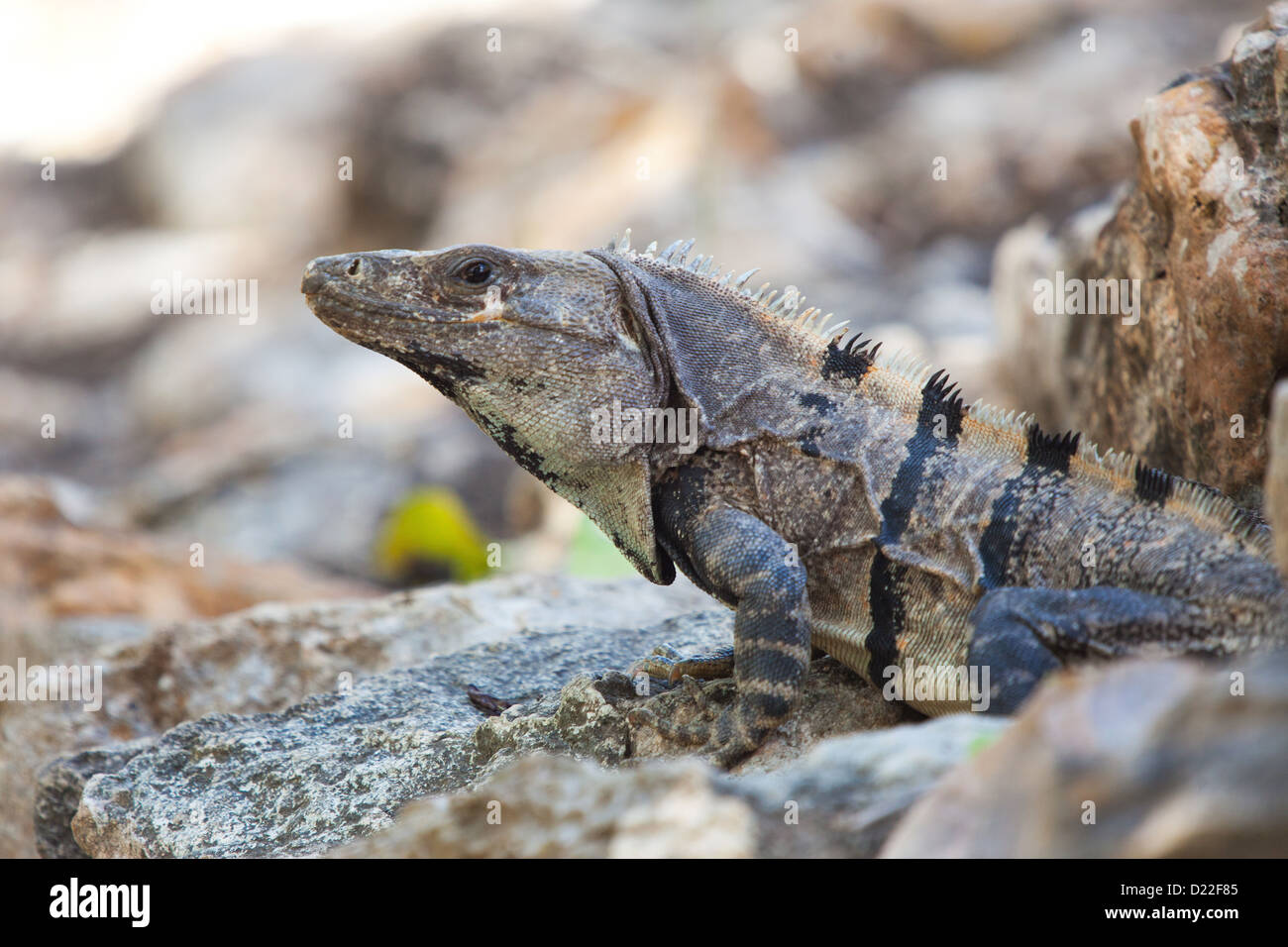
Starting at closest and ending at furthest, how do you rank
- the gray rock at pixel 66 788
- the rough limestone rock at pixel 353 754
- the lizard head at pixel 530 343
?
the rough limestone rock at pixel 353 754, the lizard head at pixel 530 343, the gray rock at pixel 66 788

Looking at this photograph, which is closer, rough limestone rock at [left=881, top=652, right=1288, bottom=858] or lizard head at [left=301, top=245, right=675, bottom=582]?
rough limestone rock at [left=881, top=652, right=1288, bottom=858]

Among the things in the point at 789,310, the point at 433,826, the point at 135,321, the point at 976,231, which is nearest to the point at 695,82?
the point at 976,231

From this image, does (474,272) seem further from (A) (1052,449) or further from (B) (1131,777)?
(B) (1131,777)

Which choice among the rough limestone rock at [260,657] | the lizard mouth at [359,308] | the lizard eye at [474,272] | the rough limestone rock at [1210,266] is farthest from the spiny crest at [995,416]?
the rough limestone rock at [260,657]

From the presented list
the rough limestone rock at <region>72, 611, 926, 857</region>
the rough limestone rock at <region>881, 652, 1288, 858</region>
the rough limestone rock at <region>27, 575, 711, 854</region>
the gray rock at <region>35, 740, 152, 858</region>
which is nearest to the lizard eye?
the rough limestone rock at <region>72, 611, 926, 857</region>

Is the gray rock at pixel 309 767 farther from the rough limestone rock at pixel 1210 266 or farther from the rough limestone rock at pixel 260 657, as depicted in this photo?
Result: the rough limestone rock at pixel 1210 266

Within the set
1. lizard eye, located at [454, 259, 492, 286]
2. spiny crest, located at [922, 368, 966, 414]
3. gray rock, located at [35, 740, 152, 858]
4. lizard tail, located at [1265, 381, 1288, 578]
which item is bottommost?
gray rock, located at [35, 740, 152, 858]

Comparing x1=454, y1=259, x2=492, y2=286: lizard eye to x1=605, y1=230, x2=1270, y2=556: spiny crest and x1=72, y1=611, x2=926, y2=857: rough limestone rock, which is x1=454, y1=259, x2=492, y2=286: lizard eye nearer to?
x1=605, y1=230, x2=1270, y2=556: spiny crest
